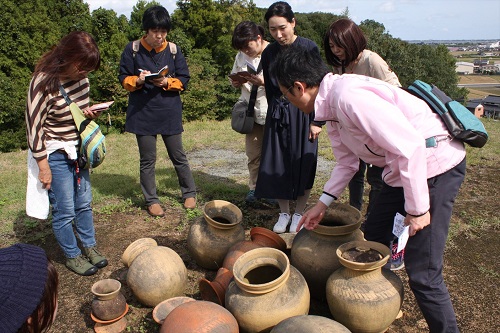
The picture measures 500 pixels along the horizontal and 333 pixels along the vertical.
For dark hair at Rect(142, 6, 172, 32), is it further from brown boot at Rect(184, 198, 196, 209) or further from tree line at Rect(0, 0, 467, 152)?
tree line at Rect(0, 0, 467, 152)

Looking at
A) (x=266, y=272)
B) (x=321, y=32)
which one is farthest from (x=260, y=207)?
(x=321, y=32)

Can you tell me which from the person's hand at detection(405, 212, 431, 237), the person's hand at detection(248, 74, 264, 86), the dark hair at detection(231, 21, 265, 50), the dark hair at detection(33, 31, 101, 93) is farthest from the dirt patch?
the dark hair at detection(231, 21, 265, 50)

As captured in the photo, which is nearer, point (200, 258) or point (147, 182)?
point (200, 258)

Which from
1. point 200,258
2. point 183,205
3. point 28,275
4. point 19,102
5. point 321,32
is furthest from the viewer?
point 321,32

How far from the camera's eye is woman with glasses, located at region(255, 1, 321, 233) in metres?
4.00

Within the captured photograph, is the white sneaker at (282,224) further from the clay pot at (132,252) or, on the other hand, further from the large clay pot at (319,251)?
the clay pot at (132,252)

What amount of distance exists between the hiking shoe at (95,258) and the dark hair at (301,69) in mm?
2446

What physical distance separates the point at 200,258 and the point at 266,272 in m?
0.83

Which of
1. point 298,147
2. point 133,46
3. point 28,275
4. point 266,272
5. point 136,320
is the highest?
point 133,46

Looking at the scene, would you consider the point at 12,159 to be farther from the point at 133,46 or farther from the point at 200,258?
the point at 200,258

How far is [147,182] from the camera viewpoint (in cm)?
482

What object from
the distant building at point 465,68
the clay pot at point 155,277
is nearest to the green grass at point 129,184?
the clay pot at point 155,277

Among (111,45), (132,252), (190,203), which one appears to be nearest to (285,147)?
(190,203)

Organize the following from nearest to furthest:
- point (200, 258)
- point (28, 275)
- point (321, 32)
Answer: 1. point (28, 275)
2. point (200, 258)
3. point (321, 32)
